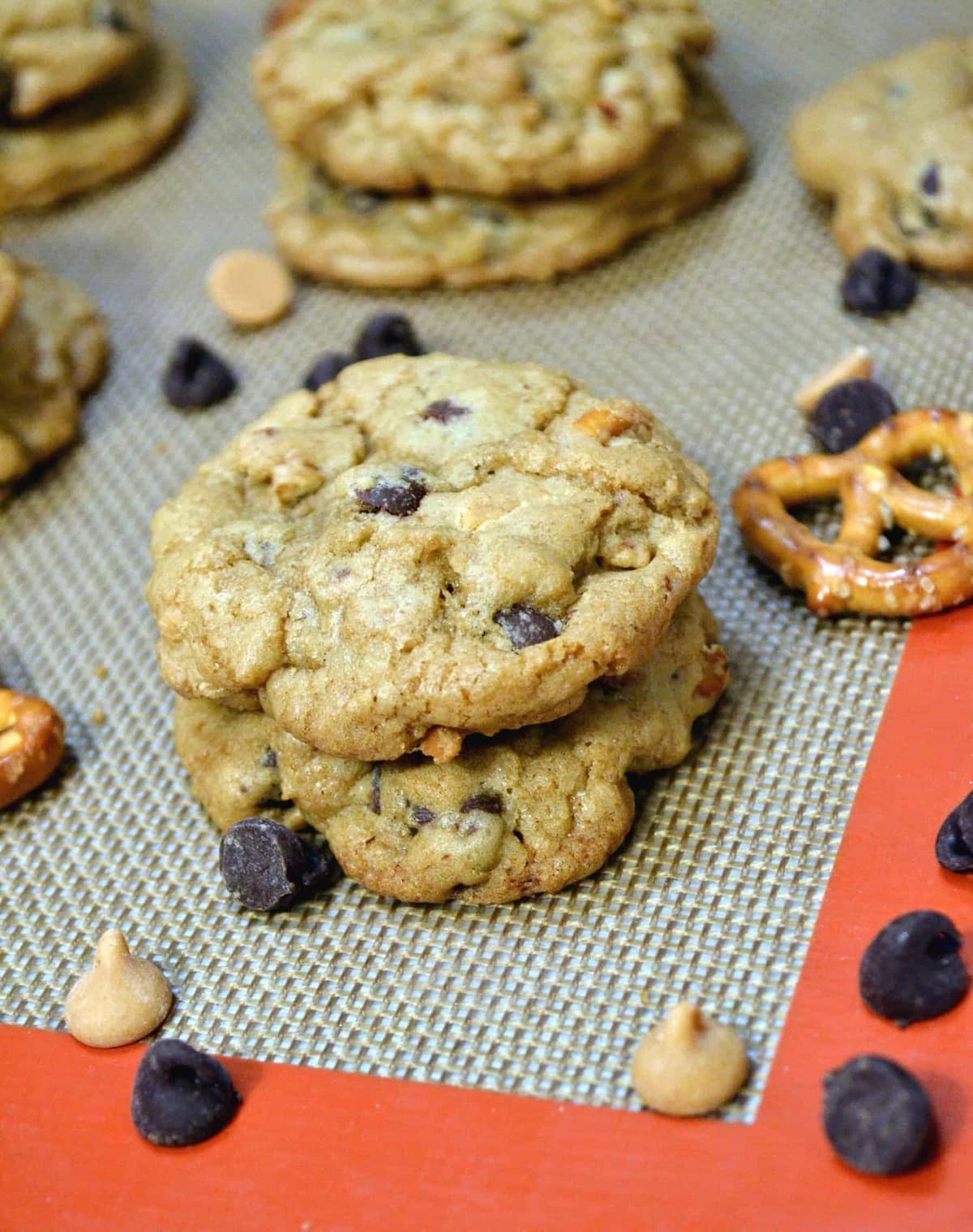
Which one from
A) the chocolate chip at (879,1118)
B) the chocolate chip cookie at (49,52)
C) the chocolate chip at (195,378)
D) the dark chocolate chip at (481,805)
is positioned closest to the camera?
the chocolate chip at (879,1118)

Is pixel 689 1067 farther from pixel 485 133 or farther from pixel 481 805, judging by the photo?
pixel 485 133

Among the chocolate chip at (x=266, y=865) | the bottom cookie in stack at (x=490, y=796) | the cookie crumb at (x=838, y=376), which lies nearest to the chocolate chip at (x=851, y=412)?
the cookie crumb at (x=838, y=376)

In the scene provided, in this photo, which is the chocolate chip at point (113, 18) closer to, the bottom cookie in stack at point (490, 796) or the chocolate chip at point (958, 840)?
the bottom cookie in stack at point (490, 796)

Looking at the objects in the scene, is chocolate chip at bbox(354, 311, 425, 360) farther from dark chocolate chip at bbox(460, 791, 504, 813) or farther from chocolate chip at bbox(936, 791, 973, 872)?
chocolate chip at bbox(936, 791, 973, 872)

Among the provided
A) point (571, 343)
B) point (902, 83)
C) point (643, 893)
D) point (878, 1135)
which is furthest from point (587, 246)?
point (878, 1135)

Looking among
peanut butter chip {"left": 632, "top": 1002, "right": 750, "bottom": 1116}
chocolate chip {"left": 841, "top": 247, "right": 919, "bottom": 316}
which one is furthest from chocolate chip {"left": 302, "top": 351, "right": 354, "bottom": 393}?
peanut butter chip {"left": 632, "top": 1002, "right": 750, "bottom": 1116}

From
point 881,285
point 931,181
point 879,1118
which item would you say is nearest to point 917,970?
point 879,1118

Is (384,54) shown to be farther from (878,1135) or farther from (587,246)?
(878,1135)
